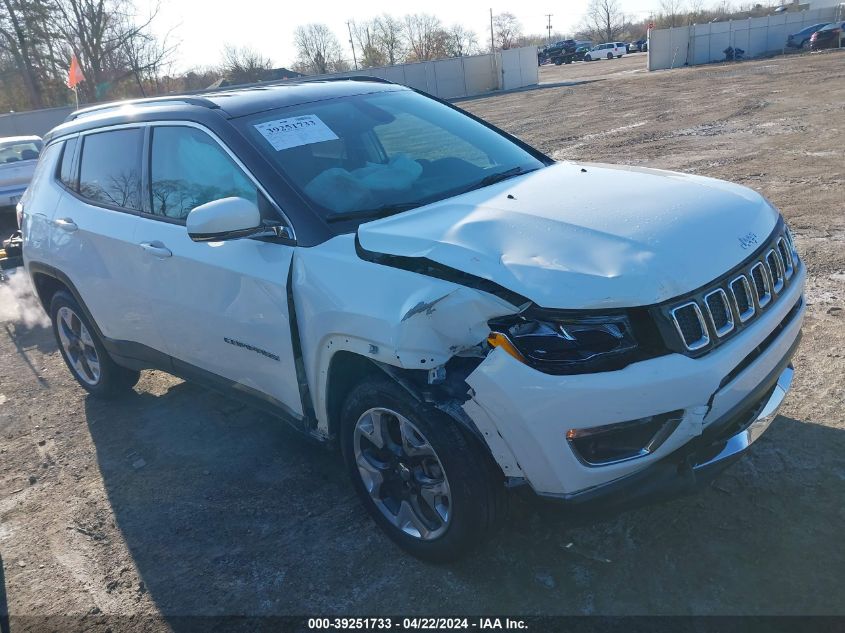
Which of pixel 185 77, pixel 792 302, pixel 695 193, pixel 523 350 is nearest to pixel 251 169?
pixel 523 350

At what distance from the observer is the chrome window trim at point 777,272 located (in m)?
2.82

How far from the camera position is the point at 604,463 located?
7.79ft

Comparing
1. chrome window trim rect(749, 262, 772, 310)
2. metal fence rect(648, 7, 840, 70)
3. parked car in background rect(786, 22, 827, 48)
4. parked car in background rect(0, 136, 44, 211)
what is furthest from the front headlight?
parked car in background rect(786, 22, 827, 48)

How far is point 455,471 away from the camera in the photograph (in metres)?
2.57

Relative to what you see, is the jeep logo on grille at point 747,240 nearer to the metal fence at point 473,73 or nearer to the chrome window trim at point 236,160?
the chrome window trim at point 236,160

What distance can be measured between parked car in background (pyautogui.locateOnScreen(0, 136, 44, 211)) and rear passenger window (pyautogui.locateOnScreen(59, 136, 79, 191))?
894cm

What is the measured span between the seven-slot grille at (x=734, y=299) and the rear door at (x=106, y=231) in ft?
9.76

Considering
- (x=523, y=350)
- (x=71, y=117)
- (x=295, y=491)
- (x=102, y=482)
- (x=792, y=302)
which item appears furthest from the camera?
(x=71, y=117)

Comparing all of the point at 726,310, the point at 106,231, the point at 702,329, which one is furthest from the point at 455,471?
the point at 106,231

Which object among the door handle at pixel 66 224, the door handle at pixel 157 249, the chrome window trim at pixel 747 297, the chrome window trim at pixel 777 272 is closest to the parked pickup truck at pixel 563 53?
the door handle at pixel 66 224

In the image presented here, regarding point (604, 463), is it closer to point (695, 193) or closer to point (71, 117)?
point (695, 193)

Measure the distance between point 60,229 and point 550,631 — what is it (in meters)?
3.99

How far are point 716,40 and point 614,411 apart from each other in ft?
143

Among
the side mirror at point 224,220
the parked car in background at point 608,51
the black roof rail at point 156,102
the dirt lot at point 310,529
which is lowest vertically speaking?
the parked car in background at point 608,51
